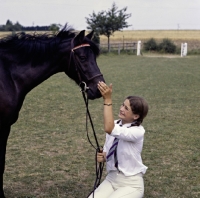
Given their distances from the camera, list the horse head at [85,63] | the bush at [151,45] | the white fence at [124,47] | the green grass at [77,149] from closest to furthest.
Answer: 1. the horse head at [85,63]
2. the green grass at [77,149]
3. the white fence at [124,47]
4. the bush at [151,45]

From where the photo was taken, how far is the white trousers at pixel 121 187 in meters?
2.87

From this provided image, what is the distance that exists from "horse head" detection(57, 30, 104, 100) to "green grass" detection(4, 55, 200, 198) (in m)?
1.39

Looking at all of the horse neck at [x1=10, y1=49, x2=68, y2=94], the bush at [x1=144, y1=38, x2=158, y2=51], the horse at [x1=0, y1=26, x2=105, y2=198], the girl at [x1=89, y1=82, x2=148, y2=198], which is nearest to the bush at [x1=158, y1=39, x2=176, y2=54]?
the bush at [x1=144, y1=38, x2=158, y2=51]

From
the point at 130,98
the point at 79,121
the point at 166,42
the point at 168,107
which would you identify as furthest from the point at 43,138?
the point at 166,42

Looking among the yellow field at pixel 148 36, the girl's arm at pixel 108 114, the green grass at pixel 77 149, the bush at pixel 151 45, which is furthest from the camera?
the yellow field at pixel 148 36

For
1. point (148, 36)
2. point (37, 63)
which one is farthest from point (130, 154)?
point (148, 36)

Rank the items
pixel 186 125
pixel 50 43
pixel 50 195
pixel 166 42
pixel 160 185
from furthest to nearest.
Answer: pixel 166 42 < pixel 186 125 < pixel 160 185 < pixel 50 195 < pixel 50 43

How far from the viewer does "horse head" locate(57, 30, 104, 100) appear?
3.21m

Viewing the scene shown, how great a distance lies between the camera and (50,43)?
3.44 m

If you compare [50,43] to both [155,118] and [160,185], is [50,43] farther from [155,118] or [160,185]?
[155,118]

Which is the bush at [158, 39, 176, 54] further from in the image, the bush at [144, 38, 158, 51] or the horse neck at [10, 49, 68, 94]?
the horse neck at [10, 49, 68, 94]

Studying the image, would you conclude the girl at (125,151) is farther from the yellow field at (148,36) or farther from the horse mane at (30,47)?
the yellow field at (148,36)

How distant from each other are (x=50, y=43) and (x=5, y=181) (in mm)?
1925

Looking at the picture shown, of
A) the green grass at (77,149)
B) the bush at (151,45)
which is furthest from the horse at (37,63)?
the bush at (151,45)
